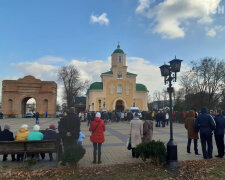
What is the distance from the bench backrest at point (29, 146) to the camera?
6594 millimetres

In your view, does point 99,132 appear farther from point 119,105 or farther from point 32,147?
point 119,105

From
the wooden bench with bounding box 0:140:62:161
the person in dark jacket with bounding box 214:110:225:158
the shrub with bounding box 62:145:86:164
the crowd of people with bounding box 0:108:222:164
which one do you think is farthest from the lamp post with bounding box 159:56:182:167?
the wooden bench with bounding box 0:140:62:161

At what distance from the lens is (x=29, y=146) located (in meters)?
6.75

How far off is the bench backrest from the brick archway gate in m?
37.7

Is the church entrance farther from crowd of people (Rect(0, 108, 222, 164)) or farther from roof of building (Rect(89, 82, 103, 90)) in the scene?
crowd of people (Rect(0, 108, 222, 164))

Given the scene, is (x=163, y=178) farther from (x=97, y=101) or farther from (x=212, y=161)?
(x=97, y=101)

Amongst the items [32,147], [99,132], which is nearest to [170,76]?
[99,132]

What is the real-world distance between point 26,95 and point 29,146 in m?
39.4

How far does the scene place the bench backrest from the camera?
659 cm

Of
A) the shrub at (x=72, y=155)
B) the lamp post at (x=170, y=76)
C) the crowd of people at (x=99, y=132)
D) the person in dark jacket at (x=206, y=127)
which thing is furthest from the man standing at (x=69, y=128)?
the person in dark jacket at (x=206, y=127)

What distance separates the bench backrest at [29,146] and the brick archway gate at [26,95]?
124 feet

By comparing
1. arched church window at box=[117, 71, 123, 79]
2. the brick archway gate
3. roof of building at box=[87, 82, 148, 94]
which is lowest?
the brick archway gate

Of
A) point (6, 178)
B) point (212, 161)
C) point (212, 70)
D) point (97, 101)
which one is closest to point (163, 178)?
point (212, 161)

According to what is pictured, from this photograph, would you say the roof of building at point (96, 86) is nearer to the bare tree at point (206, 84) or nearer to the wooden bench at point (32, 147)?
the bare tree at point (206, 84)
